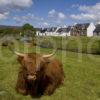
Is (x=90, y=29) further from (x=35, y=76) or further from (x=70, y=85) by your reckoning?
(x=35, y=76)

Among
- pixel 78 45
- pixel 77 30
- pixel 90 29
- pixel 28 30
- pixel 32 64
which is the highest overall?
pixel 90 29

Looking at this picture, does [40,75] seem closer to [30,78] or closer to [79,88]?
[30,78]

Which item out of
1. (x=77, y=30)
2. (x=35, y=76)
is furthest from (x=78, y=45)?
(x=77, y=30)

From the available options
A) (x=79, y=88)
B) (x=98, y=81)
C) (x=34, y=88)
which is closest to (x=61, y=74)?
(x=79, y=88)

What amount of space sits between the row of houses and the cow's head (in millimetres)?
99482

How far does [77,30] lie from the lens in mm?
126250

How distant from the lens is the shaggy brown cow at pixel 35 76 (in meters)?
9.48

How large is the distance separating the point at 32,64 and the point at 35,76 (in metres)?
0.43

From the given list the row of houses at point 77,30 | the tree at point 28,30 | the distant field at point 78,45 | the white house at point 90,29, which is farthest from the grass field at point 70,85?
the white house at point 90,29

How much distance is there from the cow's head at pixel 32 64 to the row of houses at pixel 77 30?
326 ft

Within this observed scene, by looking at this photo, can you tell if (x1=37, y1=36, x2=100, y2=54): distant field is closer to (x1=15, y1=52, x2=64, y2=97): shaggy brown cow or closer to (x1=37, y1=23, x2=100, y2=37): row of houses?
(x1=15, y1=52, x2=64, y2=97): shaggy brown cow

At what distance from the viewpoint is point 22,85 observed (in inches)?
411

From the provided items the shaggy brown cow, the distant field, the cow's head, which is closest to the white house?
the distant field

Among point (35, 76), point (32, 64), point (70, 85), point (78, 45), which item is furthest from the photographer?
point (78, 45)
